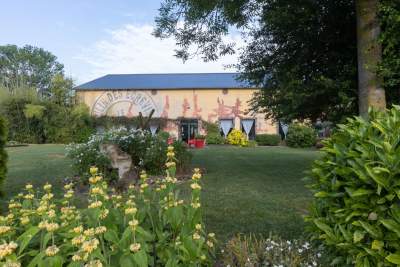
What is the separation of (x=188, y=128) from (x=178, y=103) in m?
2.30

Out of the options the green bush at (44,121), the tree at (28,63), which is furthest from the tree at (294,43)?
the tree at (28,63)

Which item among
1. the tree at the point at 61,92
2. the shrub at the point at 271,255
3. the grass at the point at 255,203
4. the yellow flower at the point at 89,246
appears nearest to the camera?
the yellow flower at the point at 89,246

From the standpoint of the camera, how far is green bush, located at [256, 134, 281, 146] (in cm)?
2823

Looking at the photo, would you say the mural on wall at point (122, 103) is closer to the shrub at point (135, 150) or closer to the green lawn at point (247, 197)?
the green lawn at point (247, 197)

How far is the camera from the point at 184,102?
3091cm

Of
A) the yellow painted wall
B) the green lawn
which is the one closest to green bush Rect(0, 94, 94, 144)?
the yellow painted wall

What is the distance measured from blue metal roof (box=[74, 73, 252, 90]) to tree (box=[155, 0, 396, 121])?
21.4 metres

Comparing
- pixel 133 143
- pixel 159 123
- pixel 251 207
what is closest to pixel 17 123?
pixel 159 123

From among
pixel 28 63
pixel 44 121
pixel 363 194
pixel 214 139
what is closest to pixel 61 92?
pixel 44 121

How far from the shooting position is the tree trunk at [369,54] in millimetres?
5789

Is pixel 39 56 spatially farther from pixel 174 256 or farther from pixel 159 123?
pixel 174 256

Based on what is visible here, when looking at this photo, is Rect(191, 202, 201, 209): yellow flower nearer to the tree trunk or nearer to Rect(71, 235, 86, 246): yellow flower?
Rect(71, 235, 86, 246): yellow flower

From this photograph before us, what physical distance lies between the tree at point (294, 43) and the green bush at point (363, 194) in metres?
4.37

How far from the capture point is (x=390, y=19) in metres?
5.38
